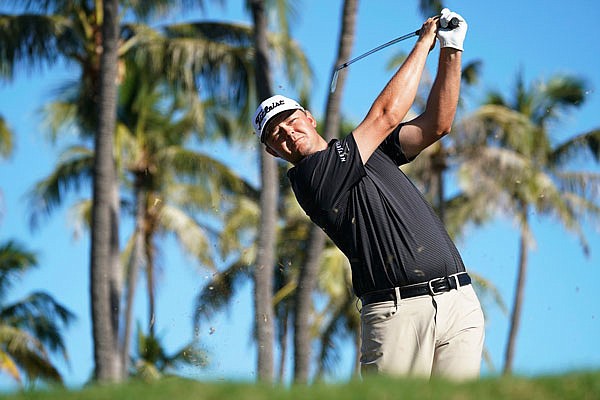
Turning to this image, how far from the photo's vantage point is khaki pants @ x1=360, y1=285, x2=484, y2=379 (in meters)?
5.81

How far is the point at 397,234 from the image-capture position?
19.1 ft

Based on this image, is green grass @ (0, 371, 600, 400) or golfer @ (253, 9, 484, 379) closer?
green grass @ (0, 371, 600, 400)

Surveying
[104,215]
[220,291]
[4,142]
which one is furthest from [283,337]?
[104,215]

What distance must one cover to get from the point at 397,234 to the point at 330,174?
0.45 metres

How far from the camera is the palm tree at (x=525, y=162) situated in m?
31.6

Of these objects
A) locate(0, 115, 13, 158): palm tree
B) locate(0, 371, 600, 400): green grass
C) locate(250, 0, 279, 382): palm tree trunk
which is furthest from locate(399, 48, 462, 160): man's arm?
locate(0, 115, 13, 158): palm tree

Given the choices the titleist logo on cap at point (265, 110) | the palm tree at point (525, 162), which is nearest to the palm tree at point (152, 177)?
the palm tree at point (525, 162)

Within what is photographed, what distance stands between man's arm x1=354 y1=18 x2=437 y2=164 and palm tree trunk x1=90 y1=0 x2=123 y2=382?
12658mm

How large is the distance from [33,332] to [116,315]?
8670mm

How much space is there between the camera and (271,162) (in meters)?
18.9

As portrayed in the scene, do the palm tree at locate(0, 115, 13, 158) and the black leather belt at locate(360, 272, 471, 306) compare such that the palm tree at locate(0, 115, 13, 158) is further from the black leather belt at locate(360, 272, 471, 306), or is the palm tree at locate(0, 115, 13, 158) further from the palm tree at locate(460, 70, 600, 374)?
the black leather belt at locate(360, 272, 471, 306)

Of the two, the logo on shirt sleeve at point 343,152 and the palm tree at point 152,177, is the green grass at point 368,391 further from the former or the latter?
the palm tree at point 152,177

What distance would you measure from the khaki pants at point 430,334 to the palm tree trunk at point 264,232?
1009cm

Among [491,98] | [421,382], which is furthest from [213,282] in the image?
[421,382]
